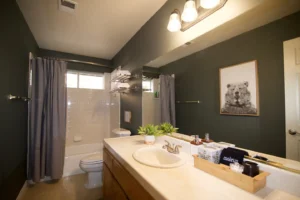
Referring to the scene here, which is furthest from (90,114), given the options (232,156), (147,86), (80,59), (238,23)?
(238,23)

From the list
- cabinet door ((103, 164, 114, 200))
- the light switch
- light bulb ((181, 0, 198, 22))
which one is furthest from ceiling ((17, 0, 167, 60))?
cabinet door ((103, 164, 114, 200))

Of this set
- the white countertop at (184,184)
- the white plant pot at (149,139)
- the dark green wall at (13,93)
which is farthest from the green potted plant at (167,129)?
the dark green wall at (13,93)

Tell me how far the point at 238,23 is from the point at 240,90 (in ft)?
1.45

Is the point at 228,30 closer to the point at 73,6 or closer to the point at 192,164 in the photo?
the point at 192,164

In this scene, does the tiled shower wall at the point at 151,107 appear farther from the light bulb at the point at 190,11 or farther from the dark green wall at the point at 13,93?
the dark green wall at the point at 13,93

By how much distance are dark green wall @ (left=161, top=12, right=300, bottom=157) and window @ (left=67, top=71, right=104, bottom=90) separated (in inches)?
98.4

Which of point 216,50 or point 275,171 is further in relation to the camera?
point 216,50

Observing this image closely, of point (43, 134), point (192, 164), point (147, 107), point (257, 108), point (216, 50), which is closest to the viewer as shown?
point (257, 108)

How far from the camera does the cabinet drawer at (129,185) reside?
2.55 feet

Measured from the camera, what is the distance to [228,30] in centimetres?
99

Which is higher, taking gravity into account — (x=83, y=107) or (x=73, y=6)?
(x=73, y=6)

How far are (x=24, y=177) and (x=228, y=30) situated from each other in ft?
10.0

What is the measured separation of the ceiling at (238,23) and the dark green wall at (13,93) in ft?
5.50

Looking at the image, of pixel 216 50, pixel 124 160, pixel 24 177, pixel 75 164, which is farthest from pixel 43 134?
pixel 216 50
